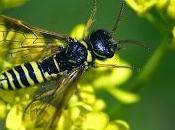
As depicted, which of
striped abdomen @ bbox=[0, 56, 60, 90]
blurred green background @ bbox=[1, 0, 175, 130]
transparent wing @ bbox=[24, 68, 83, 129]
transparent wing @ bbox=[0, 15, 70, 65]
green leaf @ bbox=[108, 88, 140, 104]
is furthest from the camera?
blurred green background @ bbox=[1, 0, 175, 130]

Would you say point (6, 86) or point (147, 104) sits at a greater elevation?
point (6, 86)

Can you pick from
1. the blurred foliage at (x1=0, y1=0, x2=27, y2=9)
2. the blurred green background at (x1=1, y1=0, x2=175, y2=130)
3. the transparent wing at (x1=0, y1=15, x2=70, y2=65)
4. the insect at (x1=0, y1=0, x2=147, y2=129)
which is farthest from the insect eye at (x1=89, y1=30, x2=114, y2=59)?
the blurred green background at (x1=1, y1=0, x2=175, y2=130)

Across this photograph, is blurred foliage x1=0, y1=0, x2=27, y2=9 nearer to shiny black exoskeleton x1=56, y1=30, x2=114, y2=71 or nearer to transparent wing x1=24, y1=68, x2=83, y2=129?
shiny black exoskeleton x1=56, y1=30, x2=114, y2=71

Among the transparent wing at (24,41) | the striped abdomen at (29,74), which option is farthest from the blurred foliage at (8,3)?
the striped abdomen at (29,74)

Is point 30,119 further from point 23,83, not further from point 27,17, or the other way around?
point 27,17

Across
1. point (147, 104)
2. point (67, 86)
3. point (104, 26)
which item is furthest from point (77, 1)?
point (67, 86)

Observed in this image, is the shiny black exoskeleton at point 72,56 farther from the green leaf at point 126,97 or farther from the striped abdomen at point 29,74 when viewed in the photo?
the green leaf at point 126,97
